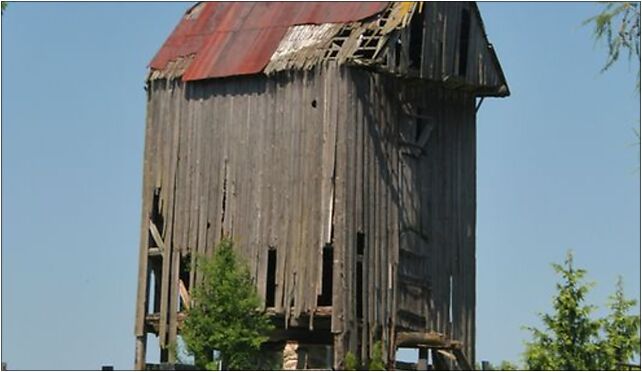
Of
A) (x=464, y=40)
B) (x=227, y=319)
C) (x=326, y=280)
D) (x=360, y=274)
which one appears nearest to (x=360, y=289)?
(x=360, y=274)

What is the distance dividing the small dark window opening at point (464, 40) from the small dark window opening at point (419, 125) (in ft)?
5.20

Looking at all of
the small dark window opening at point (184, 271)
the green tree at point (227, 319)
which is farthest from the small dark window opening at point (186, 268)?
the green tree at point (227, 319)

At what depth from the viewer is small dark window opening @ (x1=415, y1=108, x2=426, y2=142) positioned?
42281mm

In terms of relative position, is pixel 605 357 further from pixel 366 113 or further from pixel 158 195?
pixel 158 195

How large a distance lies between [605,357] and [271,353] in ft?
26.3

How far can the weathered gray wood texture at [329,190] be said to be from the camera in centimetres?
3944

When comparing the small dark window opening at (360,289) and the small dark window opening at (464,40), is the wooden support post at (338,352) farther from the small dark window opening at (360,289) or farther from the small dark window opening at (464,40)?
the small dark window opening at (464,40)

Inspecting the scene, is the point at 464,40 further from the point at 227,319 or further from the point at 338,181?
the point at 227,319

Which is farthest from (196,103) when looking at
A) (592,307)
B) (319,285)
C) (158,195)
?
(592,307)

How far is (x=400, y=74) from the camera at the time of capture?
40.7 meters

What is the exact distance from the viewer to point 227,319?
39812 mm

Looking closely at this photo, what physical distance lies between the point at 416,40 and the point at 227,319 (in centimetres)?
785

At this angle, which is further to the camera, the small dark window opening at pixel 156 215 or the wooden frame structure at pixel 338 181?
the small dark window opening at pixel 156 215

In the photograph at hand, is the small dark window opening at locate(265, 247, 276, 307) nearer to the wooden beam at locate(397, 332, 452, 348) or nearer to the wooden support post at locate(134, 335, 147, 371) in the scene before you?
the wooden beam at locate(397, 332, 452, 348)
